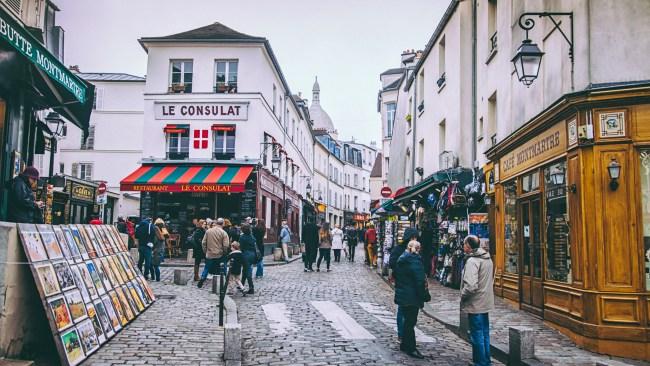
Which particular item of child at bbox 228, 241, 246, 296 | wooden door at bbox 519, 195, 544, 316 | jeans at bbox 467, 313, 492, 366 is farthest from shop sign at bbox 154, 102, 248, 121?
jeans at bbox 467, 313, 492, 366

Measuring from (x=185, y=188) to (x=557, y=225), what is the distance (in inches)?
674

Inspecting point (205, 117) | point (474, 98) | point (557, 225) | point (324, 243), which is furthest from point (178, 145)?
point (557, 225)

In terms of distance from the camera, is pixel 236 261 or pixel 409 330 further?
pixel 236 261

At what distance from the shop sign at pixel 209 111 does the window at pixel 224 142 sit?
1.61ft

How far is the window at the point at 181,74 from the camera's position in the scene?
87.1 ft

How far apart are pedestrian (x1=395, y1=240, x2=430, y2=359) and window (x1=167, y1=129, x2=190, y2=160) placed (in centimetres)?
1980

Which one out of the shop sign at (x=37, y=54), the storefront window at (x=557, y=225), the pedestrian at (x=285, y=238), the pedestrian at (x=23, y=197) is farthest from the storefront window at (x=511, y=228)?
the pedestrian at (x=285, y=238)

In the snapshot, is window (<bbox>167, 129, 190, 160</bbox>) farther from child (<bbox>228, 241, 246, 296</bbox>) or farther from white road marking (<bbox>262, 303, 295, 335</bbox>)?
white road marking (<bbox>262, 303, 295, 335</bbox>)

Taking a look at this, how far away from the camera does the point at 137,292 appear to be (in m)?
9.87

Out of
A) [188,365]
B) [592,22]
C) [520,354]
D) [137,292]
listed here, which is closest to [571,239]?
[520,354]

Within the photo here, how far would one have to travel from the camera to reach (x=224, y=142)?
86.4 feet

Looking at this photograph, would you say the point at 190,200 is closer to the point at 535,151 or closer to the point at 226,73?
the point at 226,73

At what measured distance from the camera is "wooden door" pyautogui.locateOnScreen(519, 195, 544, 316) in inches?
402

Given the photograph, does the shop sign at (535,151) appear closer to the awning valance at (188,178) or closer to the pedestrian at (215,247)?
the pedestrian at (215,247)
